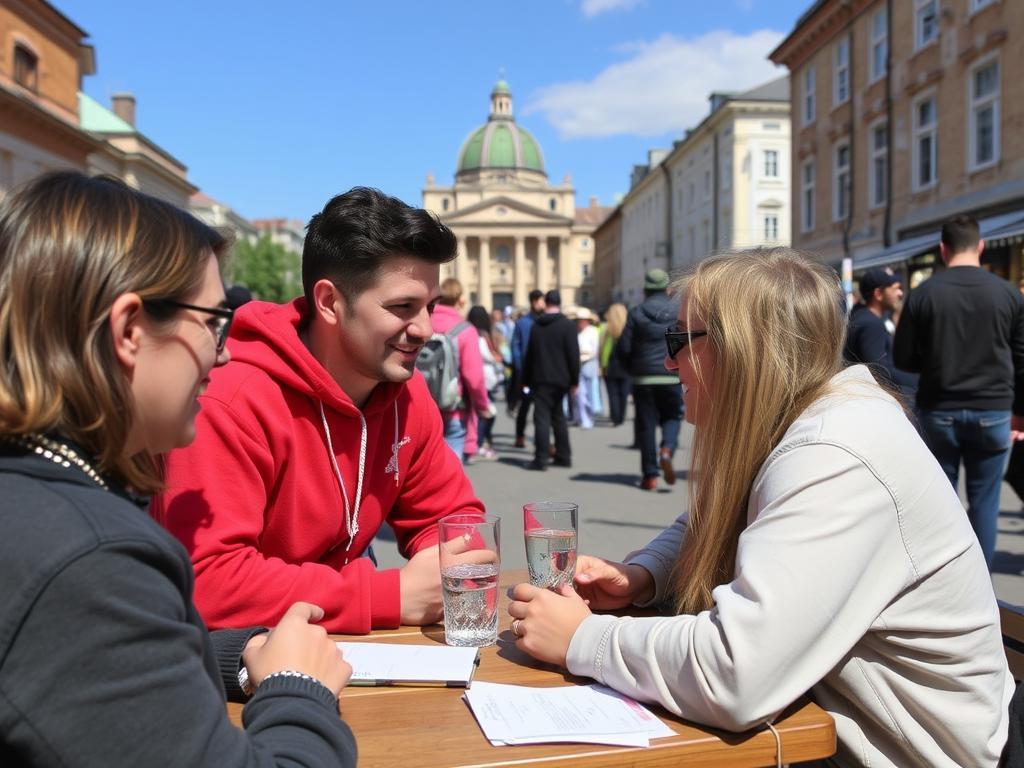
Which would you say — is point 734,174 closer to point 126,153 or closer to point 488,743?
point 126,153

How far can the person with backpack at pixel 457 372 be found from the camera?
652 centimetres

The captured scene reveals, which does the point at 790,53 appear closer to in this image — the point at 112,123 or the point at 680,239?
the point at 680,239

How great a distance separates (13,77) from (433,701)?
30550 mm

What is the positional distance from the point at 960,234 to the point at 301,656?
4.92 meters

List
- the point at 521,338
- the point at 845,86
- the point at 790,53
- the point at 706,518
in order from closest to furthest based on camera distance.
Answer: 1. the point at 706,518
2. the point at 521,338
3. the point at 845,86
4. the point at 790,53

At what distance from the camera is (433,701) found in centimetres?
150

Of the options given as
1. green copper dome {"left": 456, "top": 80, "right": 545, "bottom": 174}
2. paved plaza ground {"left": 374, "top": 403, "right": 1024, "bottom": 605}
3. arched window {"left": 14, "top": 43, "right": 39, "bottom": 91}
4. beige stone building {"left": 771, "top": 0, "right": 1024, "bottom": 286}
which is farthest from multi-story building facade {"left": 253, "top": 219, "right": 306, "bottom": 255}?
paved plaza ground {"left": 374, "top": 403, "right": 1024, "bottom": 605}

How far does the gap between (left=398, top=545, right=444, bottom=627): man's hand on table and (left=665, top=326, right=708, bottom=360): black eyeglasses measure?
762 mm

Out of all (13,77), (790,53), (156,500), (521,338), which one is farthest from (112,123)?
(156,500)

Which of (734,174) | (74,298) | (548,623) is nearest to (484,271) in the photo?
(734,174)

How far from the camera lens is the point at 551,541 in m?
1.89

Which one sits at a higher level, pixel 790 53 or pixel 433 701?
pixel 790 53

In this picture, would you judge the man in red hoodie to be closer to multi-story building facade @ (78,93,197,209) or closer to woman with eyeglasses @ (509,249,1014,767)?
woman with eyeglasses @ (509,249,1014,767)

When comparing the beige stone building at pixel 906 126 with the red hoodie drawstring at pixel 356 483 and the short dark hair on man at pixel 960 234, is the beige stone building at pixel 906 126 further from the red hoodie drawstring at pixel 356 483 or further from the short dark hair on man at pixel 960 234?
the red hoodie drawstring at pixel 356 483
